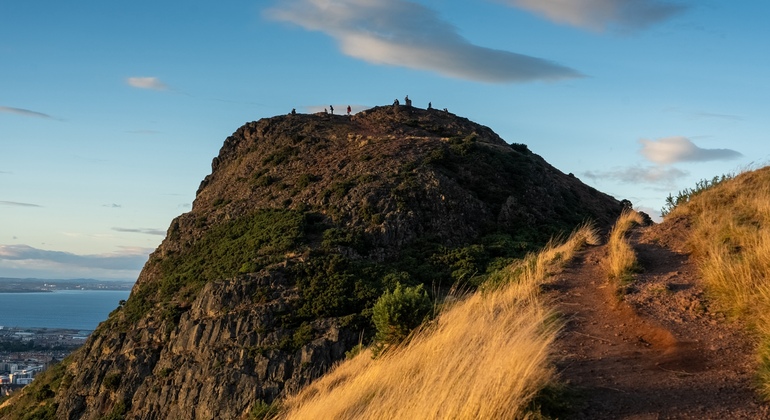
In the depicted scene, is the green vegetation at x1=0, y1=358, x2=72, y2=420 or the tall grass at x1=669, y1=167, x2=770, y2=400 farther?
the green vegetation at x1=0, y1=358, x2=72, y2=420

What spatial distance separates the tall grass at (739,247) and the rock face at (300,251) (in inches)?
303

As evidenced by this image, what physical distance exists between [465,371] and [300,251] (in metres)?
19.1

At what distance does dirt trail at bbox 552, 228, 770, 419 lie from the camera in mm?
6699

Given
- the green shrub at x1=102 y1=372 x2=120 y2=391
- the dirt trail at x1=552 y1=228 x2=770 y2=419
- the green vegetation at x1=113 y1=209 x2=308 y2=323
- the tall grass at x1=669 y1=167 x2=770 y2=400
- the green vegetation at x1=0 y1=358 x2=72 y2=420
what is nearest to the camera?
the dirt trail at x1=552 y1=228 x2=770 y2=419

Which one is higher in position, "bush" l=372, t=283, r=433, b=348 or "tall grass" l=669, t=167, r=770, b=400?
"tall grass" l=669, t=167, r=770, b=400

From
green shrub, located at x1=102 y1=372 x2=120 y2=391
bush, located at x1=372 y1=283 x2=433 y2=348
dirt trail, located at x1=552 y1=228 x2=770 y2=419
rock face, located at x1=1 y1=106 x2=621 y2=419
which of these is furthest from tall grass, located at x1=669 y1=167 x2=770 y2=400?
green shrub, located at x1=102 y1=372 x2=120 y2=391

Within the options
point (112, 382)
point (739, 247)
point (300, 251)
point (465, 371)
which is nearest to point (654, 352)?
point (465, 371)

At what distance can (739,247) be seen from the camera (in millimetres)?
11672

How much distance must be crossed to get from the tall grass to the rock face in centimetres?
770

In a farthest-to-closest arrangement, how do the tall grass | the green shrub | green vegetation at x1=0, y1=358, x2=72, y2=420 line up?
1. green vegetation at x1=0, y1=358, x2=72, y2=420
2. the green shrub
3. the tall grass

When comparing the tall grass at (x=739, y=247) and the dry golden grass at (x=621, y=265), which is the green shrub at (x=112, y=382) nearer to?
the dry golden grass at (x=621, y=265)

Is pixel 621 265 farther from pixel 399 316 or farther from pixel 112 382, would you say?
pixel 112 382

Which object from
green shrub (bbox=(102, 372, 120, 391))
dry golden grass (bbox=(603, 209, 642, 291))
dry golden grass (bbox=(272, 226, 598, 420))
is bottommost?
green shrub (bbox=(102, 372, 120, 391))

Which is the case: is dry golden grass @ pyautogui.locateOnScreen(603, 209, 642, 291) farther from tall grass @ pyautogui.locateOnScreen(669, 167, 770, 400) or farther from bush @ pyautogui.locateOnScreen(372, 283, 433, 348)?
bush @ pyautogui.locateOnScreen(372, 283, 433, 348)
